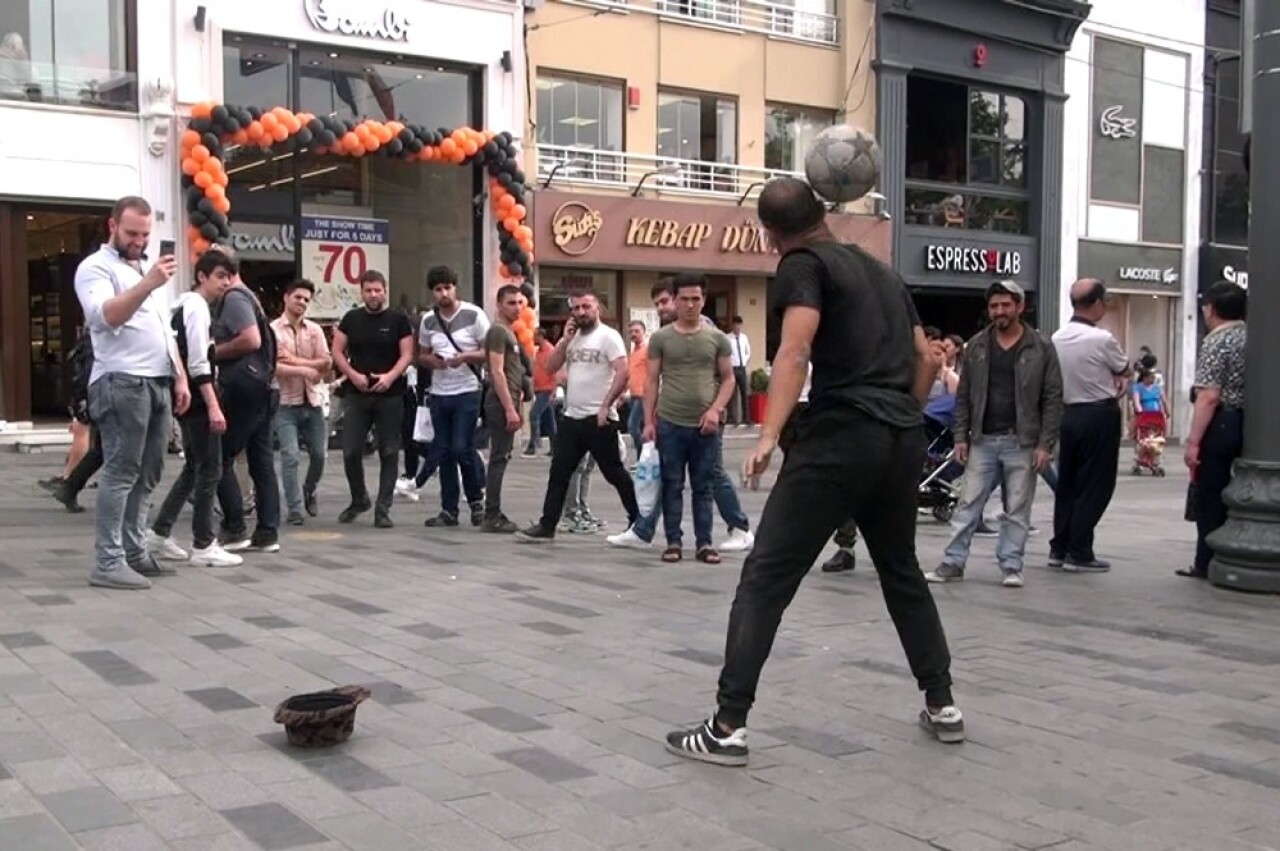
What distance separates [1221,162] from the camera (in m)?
29.8

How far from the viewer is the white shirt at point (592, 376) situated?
9289 millimetres

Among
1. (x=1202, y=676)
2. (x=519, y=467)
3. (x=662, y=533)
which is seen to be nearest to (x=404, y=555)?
(x=662, y=533)

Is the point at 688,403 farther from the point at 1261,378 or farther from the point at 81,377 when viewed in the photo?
the point at 81,377

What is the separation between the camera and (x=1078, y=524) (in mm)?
8477

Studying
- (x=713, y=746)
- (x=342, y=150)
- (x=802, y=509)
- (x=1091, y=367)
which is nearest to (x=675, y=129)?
(x=342, y=150)

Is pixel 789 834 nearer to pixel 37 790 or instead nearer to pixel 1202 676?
pixel 37 790

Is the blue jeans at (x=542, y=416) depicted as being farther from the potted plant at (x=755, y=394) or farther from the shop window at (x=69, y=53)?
the shop window at (x=69, y=53)

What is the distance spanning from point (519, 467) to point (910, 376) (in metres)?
12.0

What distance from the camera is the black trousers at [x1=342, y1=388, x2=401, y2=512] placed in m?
10.0

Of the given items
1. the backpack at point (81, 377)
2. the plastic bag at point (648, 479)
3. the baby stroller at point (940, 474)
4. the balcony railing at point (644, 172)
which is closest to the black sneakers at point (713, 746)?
the plastic bag at point (648, 479)

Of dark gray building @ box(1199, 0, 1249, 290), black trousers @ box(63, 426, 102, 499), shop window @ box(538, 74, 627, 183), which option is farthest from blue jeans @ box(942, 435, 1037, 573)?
dark gray building @ box(1199, 0, 1249, 290)

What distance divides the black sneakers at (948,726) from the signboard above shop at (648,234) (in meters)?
15.9

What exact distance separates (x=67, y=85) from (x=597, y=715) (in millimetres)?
15328

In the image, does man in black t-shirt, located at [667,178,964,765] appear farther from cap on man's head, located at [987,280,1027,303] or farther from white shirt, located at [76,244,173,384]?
white shirt, located at [76,244,173,384]
